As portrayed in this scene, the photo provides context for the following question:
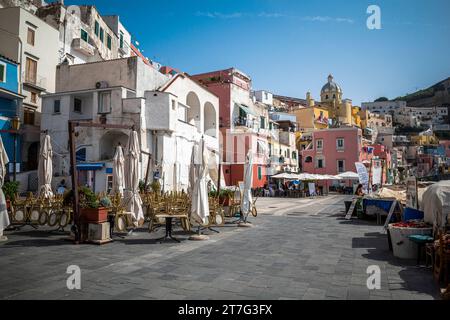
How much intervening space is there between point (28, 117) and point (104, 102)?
24.5 feet

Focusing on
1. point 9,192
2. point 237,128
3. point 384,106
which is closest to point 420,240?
point 9,192

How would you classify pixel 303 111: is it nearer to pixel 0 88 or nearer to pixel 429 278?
pixel 0 88

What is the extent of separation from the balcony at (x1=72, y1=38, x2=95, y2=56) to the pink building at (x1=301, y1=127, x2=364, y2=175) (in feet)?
105

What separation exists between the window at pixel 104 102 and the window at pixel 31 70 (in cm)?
760

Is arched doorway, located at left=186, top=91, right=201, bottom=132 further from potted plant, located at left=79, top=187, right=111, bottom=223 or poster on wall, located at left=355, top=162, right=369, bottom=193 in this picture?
potted plant, located at left=79, top=187, right=111, bottom=223

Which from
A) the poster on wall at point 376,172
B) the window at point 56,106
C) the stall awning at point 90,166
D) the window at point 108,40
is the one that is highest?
the window at point 108,40

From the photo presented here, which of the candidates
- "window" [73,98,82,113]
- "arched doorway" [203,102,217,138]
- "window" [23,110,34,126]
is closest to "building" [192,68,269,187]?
"arched doorway" [203,102,217,138]

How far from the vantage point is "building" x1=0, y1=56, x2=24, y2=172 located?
2206 cm

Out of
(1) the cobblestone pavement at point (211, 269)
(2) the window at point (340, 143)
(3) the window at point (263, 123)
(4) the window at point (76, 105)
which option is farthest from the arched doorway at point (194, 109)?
(2) the window at point (340, 143)

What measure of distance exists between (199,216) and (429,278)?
5.67 metres

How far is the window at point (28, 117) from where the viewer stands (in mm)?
24981

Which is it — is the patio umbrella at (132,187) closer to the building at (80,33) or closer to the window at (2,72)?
the window at (2,72)

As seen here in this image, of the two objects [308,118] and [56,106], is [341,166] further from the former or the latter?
[56,106]
